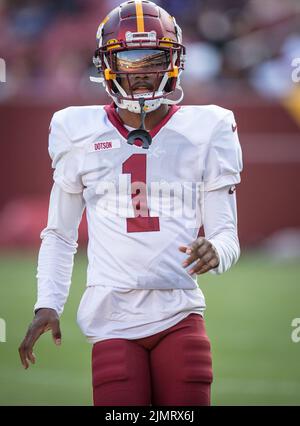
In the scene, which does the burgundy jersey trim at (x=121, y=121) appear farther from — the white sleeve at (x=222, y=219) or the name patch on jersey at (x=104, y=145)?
the white sleeve at (x=222, y=219)

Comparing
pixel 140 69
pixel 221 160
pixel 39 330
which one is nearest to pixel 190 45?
pixel 140 69

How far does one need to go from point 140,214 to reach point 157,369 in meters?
0.51

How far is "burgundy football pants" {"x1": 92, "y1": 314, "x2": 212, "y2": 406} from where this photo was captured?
Result: 310cm

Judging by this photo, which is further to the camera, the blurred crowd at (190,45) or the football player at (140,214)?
the blurred crowd at (190,45)

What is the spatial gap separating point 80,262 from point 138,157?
26.1 ft

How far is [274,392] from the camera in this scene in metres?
5.62

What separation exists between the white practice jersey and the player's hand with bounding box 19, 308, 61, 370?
183 millimetres

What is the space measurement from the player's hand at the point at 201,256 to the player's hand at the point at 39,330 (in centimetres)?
52

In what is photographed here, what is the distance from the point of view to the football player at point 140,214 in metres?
3.15

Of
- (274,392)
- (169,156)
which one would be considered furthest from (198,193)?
(274,392)

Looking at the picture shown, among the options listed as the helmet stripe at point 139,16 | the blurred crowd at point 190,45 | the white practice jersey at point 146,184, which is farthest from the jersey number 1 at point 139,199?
the blurred crowd at point 190,45

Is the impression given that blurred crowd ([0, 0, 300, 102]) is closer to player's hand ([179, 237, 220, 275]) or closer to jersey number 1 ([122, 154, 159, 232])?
jersey number 1 ([122, 154, 159, 232])

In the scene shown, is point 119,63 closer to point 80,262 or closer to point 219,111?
point 219,111
